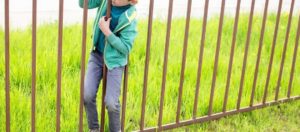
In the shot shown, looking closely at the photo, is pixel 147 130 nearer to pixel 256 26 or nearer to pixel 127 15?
pixel 127 15

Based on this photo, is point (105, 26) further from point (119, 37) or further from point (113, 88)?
point (113, 88)

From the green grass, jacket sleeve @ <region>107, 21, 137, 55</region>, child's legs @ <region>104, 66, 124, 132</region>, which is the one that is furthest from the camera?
the green grass

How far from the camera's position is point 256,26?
20.4ft

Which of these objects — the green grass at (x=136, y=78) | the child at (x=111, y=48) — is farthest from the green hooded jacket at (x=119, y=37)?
the green grass at (x=136, y=78)

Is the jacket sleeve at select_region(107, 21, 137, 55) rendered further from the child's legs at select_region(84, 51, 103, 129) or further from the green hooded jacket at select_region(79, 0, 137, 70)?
the child's legs at select_region(84, 51, 103, 129)

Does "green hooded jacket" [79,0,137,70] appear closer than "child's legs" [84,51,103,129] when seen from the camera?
Yes

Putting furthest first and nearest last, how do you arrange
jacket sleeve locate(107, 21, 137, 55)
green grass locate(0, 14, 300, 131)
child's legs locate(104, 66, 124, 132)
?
green grass locate(0, 14, 300, 131) < child's legs locate(104, 66, 124, 132) < jacket sleeve locate(107, 21, 137, 55)

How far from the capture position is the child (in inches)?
118

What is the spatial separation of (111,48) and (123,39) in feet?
0.30

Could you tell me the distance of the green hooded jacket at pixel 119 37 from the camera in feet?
9.77

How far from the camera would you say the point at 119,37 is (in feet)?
9.91

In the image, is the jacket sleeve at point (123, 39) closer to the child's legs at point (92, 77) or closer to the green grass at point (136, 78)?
the child's legs at point (92, 77)

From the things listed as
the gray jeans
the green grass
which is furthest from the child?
the green grass

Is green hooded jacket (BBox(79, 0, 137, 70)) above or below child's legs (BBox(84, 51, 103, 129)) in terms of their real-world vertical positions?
above
